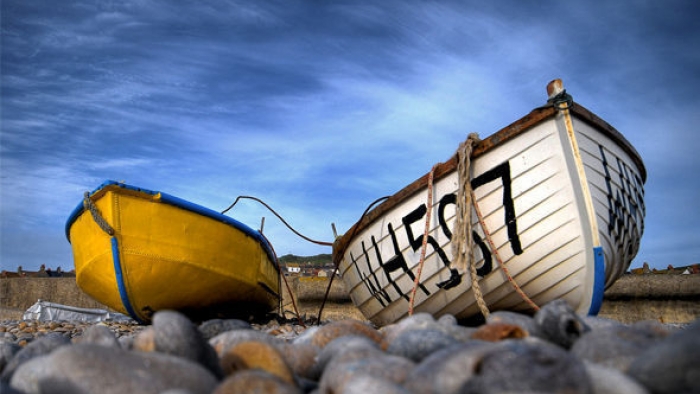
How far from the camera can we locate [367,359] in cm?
183

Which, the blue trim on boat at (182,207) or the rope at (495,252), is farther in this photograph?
the blue trim on boat at (182,207)

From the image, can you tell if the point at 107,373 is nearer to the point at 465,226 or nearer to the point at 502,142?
the point at 465,226

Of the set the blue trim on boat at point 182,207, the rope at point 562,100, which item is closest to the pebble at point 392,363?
the rope at point 562,100

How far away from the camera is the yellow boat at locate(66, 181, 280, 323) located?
5215 millimetres

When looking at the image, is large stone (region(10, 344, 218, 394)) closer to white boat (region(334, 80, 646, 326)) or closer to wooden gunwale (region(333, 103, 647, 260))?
white boat (region(334, 80, 646, 326))

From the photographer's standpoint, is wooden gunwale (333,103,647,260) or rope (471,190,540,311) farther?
rope (471,190,540,311)

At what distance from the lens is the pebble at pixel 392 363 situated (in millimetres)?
1413

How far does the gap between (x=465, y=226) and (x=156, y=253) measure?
10.5 ft

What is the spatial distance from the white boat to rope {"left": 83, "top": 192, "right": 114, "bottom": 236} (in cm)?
274

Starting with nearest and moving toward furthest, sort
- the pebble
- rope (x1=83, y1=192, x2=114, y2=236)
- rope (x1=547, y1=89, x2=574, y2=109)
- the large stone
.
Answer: the pebble, the large stone, rope (x1=547, y1=89, x2=574, y2=109), rope (x1=83, y1=192, x2=114, y2=236)

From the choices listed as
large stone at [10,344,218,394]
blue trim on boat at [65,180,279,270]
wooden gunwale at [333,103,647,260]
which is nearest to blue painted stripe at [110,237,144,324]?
blue trim on boat at [65,180,279,270]

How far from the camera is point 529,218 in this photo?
424 centimetres

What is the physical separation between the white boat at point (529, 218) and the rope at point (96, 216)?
274 cm

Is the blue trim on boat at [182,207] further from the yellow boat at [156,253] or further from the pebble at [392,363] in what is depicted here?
the pebble at [392,363]
